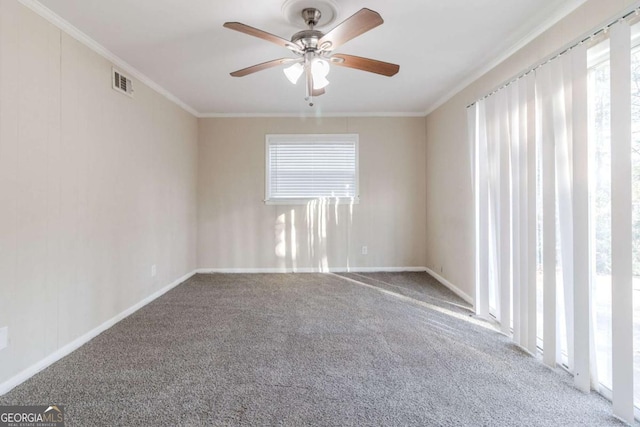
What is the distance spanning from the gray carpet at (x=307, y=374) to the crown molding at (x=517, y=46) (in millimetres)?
2458

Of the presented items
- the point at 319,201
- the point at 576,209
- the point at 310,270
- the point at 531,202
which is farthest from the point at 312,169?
the point at 576,209

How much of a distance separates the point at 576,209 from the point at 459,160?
191 cm

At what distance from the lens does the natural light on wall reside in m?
1.59

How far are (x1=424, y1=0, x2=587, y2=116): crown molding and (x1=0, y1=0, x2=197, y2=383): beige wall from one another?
362 centimetres

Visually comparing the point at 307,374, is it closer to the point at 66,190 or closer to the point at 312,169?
the point at 66,190

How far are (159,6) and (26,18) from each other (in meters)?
0.85

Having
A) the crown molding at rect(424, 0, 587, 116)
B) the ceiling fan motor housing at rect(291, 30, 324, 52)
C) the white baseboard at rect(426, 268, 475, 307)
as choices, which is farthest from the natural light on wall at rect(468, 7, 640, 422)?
the ceiling fan motor housing at rect(291, 30, 324, 52)

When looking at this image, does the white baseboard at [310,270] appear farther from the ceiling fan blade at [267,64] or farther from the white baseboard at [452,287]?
the ceiling fan blade at [267,64]

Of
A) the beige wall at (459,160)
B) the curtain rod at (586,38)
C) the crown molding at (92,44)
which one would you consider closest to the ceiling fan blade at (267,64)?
the crown molding at (92,44)

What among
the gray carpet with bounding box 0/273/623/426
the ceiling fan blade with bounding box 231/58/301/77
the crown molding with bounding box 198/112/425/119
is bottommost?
the gray carpet with bounding box 0/273/623/426

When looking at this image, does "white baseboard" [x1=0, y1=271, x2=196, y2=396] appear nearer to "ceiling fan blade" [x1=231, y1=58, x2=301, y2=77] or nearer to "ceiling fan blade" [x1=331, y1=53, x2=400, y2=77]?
"ceiling fan blade" [x1=231, y1=58, x2=301, y2=77]

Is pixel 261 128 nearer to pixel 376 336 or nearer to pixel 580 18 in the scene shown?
pixel 376 336

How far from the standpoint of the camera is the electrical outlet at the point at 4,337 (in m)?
1.82

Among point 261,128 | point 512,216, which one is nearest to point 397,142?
point 261,128
